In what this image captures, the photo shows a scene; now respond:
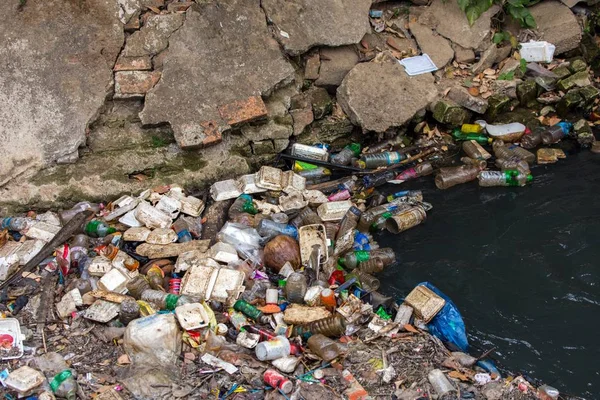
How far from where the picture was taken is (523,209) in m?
5.30

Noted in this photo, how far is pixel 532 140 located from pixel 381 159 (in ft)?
4.99

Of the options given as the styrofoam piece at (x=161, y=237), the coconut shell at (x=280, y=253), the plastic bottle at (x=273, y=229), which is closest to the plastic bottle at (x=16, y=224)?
the styrofoam piece at (x=161, y=237)

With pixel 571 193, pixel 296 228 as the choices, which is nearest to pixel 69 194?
pixel 296 228

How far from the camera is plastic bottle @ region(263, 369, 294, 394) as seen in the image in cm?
368

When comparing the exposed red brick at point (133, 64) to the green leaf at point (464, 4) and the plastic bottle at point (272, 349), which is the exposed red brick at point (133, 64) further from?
the green leaf at point (464, 4)

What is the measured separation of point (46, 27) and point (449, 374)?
13.7 ft

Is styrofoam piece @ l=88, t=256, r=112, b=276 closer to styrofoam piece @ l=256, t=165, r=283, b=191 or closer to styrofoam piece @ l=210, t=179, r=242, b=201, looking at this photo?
styrofoam piece @ l=210, t=179, r=242, b=201

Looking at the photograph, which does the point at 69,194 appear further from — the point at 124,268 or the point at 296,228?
the point at 296,228

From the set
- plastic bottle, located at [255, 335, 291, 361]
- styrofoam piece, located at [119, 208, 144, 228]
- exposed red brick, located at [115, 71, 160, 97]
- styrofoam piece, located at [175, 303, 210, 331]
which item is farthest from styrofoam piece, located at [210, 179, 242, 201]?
plastic bottle, located at [255, 335, 291, 361]

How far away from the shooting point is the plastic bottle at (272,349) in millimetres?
3895

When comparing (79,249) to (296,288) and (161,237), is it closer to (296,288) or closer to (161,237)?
(161,237)

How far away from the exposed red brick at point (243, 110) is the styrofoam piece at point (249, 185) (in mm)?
499

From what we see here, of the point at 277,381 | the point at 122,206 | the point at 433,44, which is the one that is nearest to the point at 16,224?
the point at 122,206

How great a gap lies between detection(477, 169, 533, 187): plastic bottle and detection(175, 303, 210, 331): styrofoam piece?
2885 millimetres
